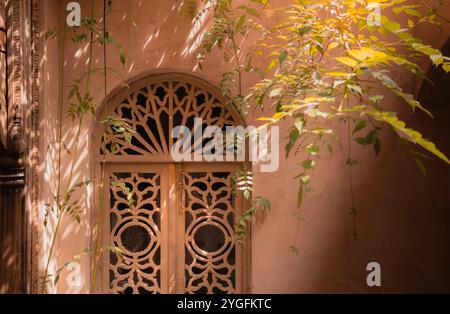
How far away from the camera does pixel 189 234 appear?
3.79 m

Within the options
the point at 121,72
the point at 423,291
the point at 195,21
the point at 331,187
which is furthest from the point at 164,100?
the point at 423,291

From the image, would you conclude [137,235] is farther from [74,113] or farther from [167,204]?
[74,113]

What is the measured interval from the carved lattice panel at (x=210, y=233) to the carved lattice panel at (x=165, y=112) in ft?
1.01

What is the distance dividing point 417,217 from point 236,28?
1.85 meters

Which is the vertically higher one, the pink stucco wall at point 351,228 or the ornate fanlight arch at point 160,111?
the ornate fanlight arch at point 160,111

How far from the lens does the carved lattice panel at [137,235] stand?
3783 millimetres

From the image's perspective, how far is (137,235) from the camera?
381 centimetres

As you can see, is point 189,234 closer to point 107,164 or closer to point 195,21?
point 107,164

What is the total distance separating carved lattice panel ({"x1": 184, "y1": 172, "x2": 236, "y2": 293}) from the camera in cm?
377

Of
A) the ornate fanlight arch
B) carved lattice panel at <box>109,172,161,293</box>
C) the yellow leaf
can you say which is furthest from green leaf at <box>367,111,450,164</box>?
carved lattice panel at <box>109,172,161,293</box>

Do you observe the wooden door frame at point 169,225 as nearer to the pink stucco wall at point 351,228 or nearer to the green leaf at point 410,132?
the pink stucco wall at point 351,228

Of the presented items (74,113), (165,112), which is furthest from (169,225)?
(74,113)

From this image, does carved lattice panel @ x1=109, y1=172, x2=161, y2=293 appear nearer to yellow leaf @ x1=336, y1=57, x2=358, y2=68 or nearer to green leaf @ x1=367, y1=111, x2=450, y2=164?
yellow leaf @ x1=336, y1=57, x2=358, y2=68

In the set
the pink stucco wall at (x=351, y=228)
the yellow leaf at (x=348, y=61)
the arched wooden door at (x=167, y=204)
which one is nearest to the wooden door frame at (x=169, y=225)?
the arched wooden door at (x=167, y=204)
